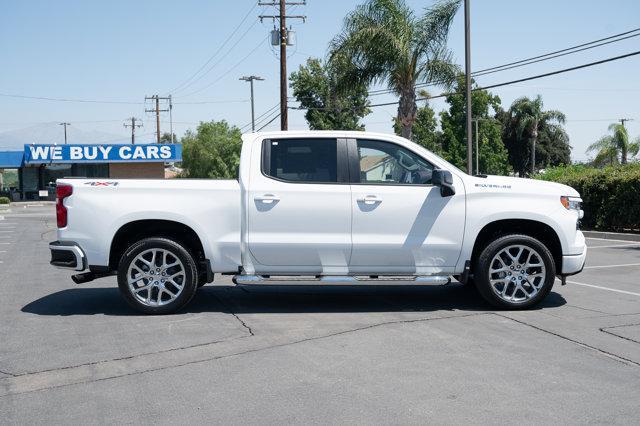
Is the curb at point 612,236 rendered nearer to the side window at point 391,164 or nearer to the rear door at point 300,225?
the side window at point 391,164

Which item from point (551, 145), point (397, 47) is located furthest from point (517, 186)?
point (551, 145)

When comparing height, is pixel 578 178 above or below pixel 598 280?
above

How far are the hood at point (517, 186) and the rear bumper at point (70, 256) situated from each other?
171 inches

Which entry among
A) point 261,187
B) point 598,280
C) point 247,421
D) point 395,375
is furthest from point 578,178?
point 247,421

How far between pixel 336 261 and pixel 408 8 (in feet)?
66.7

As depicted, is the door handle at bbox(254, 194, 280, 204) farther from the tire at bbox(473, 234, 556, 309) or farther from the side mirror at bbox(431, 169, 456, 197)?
the tire at bbox(473, 234, 556, 309)

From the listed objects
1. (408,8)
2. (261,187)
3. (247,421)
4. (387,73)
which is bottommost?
(247,421)

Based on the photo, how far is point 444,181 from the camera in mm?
7406

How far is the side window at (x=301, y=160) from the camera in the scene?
7633 millimetres

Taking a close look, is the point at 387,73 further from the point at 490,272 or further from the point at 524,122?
the point at 524,122

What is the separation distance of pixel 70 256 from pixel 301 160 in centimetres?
271

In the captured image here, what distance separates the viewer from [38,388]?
17.0 feet

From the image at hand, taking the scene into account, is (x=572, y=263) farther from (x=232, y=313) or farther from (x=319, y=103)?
(x=319, y=103)

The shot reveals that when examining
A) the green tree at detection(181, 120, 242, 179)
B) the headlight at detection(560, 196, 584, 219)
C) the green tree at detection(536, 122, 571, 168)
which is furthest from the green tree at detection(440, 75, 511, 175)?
the headlight at detection(560, 196, 584, 219)
